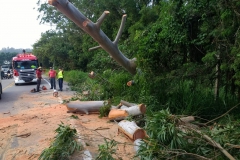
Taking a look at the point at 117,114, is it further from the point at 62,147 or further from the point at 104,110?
the point at 62,147

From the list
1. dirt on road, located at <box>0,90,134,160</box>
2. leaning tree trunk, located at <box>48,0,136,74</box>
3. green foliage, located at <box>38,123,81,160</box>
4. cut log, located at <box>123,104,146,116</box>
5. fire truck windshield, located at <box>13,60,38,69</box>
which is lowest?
dirt on road, located at <box>0,90,134,160</box>

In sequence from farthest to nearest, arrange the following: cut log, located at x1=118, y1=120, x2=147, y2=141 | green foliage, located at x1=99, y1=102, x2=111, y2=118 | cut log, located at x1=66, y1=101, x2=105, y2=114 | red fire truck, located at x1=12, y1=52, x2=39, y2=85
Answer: red fire truck, located at x1=12, y1=52, x2=39, y2=85 < cut log, located at x1=66, y1=101, x2=105, y2=114 < green foliage, located at x1=99, y1=102, x2=111, y2=118 < cut log, located at x1=118, y1=120, x2=147, y2=141

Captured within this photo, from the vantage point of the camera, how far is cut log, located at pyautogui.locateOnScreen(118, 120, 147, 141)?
5.85 meters

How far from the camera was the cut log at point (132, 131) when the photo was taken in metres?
5.85

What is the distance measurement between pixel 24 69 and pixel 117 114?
60.1 feet

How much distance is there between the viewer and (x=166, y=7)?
27.3 feet

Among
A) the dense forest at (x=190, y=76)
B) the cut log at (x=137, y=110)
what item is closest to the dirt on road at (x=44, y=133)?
the cut log at (x=137, y=110)

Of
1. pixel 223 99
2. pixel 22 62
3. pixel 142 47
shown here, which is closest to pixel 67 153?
pixel 142 47

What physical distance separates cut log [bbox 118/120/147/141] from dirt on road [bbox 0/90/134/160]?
0.60 ft

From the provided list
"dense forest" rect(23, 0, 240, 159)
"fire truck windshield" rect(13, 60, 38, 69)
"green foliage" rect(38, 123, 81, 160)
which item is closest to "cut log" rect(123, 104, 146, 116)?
"dense forest" rect(23, 0, 240, 159)

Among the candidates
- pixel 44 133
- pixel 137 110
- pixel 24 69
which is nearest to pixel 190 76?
pixel 137 110

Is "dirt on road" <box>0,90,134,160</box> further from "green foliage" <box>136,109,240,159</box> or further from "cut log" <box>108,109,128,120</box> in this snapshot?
"green foliage" <box>136,109,240,159</box>

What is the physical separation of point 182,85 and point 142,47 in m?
1.70

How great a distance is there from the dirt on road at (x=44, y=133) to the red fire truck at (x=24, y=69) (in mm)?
14152
